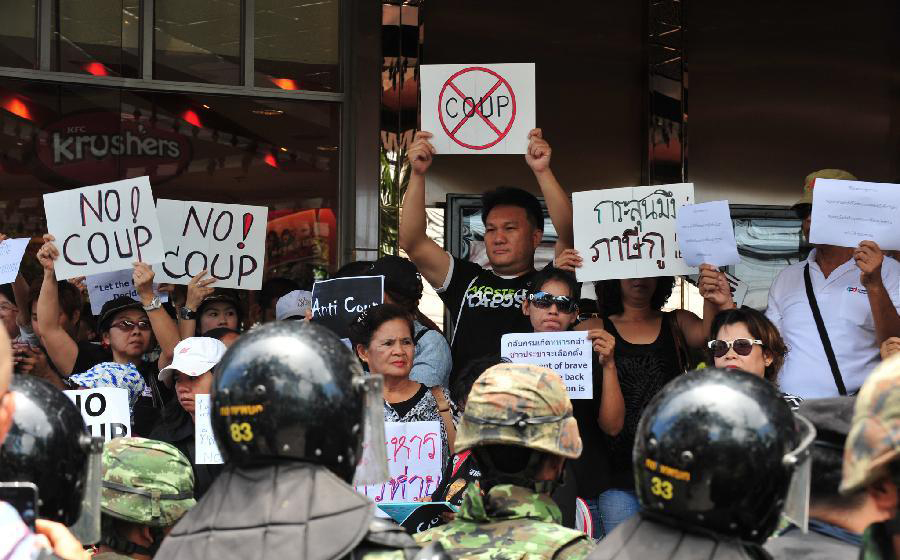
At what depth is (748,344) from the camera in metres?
6.00

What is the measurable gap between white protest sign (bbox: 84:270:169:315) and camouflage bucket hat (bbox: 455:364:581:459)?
421 cm

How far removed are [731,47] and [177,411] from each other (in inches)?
209

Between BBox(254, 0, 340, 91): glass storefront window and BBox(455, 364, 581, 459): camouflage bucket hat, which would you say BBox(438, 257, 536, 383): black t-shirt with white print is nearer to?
BBox(455, 364, 581, 459): camouflage bucket hat

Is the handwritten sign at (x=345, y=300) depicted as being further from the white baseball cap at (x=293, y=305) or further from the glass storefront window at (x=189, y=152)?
the glass storefront window at (x=189, y=152)

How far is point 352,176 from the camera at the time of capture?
956 cm

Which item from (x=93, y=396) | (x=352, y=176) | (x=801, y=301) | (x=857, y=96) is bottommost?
(x=93, y=396)

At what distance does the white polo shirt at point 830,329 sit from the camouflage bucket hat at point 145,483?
10.6 feet

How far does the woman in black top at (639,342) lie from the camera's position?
6.38m

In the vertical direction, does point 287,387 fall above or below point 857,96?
below

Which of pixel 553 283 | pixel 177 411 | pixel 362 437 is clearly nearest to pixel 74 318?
pixel 177 411

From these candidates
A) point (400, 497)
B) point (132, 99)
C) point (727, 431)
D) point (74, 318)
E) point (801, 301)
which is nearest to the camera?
point (727, 431)

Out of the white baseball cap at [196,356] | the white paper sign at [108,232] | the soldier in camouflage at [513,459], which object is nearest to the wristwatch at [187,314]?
the white paper sign at [108,232]

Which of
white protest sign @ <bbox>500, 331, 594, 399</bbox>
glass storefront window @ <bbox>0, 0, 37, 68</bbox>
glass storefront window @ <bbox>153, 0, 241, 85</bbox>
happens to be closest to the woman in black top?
white protest sign @ <bbox>500, 331, 594, 399</bbox>

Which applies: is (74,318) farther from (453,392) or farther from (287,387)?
(287,387)
